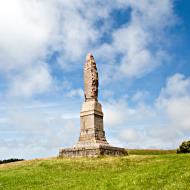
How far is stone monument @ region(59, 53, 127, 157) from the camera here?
120ft

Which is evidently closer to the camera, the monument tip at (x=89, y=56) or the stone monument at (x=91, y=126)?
the stone monument at (x=91, y=126)

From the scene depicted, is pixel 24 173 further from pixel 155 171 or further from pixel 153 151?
pixel 153 151

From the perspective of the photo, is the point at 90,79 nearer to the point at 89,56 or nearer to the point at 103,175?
the point at 89,56

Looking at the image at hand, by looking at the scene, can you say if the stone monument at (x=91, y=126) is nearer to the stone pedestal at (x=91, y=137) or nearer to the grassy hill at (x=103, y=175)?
the stone pedestal at (x=91, y=137)

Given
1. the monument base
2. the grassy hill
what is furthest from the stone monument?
the grassy hill

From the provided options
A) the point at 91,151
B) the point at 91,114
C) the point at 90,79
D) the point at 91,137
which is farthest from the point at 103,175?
the point at 90,79

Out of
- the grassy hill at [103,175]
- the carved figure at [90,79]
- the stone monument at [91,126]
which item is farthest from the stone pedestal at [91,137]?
the grassy hill at [103,175]

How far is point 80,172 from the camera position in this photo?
2752 centimetres

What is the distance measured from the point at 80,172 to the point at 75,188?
7966mm

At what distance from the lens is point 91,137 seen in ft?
126

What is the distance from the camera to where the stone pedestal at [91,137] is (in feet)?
119

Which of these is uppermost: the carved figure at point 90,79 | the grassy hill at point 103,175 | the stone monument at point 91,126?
the carved figure at point 90,79

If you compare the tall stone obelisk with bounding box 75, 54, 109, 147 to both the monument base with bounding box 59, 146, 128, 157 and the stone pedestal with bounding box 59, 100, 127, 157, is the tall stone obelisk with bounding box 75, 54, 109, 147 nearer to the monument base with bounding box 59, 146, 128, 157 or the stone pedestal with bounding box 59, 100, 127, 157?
the stone pedestal with bounding box 59, 100, 127, 157

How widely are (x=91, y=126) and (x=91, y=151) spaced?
149 inches
